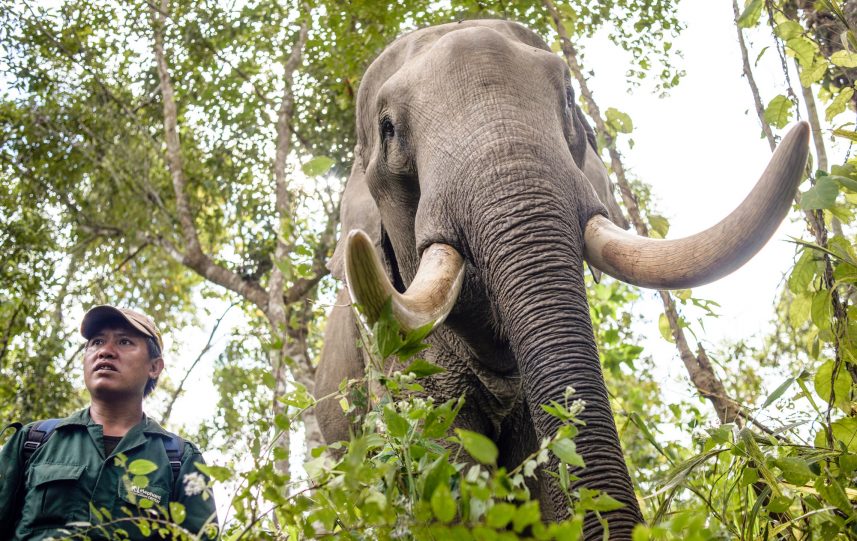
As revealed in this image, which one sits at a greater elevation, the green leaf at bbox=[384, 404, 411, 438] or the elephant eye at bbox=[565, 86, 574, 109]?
the elephant eye at bbox=[565, 86, 574, 109]

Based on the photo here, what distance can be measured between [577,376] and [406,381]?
2.86ft

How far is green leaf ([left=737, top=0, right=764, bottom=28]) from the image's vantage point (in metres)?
3.83

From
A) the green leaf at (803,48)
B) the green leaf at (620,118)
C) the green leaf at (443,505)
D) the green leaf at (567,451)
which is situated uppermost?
the green leaf at (620,118)

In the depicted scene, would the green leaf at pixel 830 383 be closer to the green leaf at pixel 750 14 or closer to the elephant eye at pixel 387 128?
the green leaf at pixel 750 14

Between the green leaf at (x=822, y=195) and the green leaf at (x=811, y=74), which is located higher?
the green leaf at (x=811, y=74)

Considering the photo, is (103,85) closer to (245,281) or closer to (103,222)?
(103,222)

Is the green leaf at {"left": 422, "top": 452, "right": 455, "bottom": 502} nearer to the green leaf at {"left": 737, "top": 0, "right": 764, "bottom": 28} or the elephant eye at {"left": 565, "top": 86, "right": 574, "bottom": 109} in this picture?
the green leaf at {"left": 737, "top": 0, "right": 764, "bottom": 28}

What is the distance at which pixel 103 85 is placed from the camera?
12.4 meters

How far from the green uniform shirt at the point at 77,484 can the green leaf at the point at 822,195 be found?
8.28ft

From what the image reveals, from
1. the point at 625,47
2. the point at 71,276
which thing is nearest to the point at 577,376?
the point at 625,47

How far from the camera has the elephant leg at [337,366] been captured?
6.04m

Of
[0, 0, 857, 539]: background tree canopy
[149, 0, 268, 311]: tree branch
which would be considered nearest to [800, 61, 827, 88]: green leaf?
[0, 0, 857, 539]: background tree canopy

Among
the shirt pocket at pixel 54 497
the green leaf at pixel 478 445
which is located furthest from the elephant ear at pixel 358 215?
the green leaf at pixel 478 445

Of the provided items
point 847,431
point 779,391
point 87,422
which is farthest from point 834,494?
point 87,422
